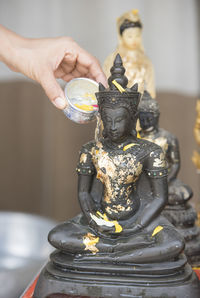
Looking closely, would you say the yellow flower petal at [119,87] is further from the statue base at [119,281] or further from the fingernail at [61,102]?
the statue base at [119,281]

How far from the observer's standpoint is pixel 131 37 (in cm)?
168

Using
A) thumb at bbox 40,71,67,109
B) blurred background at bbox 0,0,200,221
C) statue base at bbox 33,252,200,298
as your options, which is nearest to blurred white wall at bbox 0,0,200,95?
blurred background at bbox 0,0,200,221

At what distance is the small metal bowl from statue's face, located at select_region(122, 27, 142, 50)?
64cm

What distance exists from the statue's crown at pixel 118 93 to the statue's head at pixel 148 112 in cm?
29

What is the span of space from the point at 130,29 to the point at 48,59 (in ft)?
1.93

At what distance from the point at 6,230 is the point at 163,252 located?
1225 millimetres

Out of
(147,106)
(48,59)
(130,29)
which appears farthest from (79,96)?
(130,29)

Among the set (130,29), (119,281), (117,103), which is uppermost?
(130,29)

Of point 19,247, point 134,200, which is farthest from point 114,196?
point 19,247

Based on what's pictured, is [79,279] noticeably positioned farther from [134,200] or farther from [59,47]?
[59,47]

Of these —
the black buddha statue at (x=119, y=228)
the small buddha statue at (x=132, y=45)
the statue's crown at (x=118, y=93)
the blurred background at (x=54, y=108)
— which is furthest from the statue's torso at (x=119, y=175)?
the blurred background at (x=54, y=108)

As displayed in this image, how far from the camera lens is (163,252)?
938 mm

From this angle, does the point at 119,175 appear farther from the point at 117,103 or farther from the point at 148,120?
the point at 148,120

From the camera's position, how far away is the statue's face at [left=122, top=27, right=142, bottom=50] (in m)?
1.67
